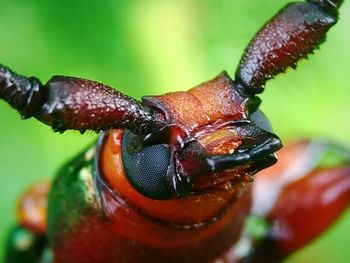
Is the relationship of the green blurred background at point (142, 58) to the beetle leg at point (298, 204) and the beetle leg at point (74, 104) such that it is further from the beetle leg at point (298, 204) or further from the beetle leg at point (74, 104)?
the beetle leg at point (74, 104)

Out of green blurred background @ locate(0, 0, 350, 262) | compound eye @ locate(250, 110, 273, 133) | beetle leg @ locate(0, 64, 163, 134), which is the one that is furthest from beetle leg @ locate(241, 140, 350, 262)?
beetle leg @ locate(0, 64, 163, 134)

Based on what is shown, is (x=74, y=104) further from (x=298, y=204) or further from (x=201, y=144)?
(x=298, y=204)

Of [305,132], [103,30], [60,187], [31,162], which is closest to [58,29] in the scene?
[103,30]

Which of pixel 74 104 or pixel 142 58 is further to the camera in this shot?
pixel 142 58

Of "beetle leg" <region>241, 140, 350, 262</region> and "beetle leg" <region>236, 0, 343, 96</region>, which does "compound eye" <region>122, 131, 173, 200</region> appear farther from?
"beetle leg" <region>241, 140, 350, 262</region>

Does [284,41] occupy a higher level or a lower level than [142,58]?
lower

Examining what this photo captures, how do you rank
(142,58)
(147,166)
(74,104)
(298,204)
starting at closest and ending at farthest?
1. (74,104)
2. (147,166)
3. (298,204)
4. (142,58)

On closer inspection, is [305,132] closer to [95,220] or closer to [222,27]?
[222,27]

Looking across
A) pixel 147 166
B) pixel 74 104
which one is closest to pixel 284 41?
pixel 147 166
